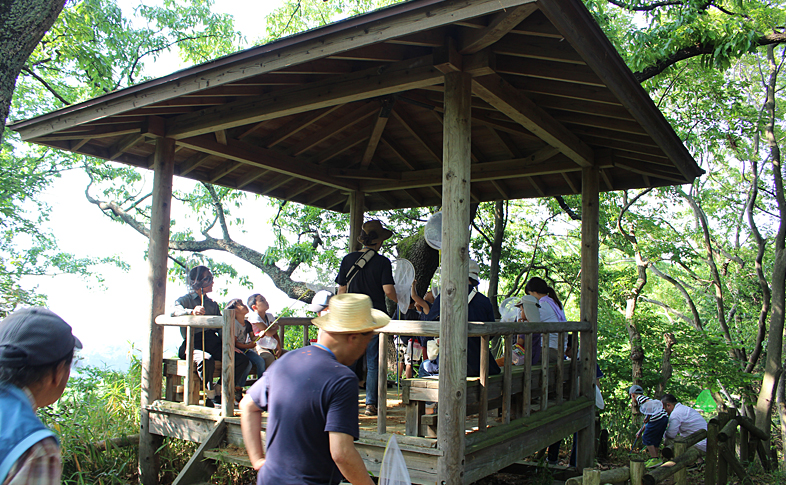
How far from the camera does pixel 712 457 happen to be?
6.77 meters

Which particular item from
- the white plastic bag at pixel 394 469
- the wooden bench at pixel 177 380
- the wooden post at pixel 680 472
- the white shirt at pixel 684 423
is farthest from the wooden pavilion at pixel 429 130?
the white shirt at pixel 684 423

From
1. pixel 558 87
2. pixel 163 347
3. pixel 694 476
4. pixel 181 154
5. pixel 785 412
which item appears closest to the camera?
pixel 558 87

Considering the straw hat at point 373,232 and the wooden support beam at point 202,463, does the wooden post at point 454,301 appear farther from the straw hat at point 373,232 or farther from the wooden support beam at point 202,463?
the wooden support beam at point 202,463

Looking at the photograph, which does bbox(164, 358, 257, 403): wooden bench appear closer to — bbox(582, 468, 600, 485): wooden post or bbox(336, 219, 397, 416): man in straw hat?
bbox(336, 219, 397, 416): man in straw hat

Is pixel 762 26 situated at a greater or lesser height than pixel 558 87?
greater

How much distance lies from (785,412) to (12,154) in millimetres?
21464

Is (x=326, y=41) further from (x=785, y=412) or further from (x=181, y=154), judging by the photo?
(x=785, y=412)

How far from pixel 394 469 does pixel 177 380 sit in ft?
13.9

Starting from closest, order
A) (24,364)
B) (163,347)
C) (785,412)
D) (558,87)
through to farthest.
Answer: (24,364) < (558,87) < (163,347) < (785,412)

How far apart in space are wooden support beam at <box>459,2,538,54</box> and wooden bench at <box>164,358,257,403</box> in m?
3.94

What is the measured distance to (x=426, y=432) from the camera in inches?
167

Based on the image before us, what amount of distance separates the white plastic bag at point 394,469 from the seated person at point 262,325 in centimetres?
382

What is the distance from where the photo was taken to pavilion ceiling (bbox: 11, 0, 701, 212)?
12.1ft

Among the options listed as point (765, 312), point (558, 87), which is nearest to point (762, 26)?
point (765, 312)
